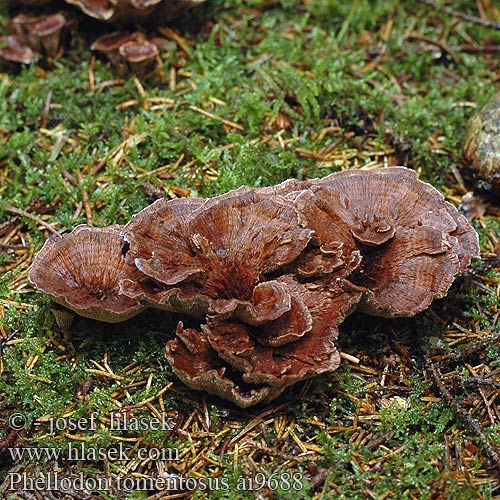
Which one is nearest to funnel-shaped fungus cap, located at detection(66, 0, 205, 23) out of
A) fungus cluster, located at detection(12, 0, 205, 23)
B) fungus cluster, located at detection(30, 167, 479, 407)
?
fungus cluster, located at detection(12, 0, 205, 23)

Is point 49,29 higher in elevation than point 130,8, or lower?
lower

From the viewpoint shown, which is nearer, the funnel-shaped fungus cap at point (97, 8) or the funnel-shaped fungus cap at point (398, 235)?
the funnel-shaped fungus cap at point (398, 235)

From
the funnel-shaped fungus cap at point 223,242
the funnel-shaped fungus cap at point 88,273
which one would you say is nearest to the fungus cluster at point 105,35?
the funnel-shaped fungus cap at point 88,273

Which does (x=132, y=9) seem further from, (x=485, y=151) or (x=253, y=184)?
(x=485, y=151)

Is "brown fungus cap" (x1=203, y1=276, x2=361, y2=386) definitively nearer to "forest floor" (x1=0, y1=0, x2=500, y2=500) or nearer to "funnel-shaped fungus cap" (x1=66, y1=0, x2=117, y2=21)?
"forest floor" (x1=0, y1=0, x2=500, y2=500)

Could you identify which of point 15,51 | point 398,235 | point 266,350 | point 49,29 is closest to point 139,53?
point 49,29

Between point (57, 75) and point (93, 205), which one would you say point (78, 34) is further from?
point (93, 205)

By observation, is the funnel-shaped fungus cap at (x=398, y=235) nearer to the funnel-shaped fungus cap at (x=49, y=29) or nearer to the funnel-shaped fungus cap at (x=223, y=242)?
the funnel-shaped fungus cap at (x=223, y=242)
